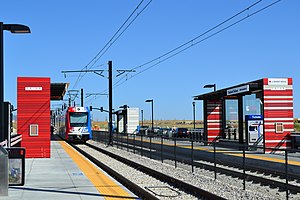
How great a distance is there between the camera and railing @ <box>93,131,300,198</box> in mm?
12246

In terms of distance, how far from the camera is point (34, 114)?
77.9ft

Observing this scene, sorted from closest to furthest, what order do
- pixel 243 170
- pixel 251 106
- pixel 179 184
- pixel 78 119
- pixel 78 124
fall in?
pixel 179 184
pixel 243 170
pixel 251 106
pixel 78 124
pixel 78 119

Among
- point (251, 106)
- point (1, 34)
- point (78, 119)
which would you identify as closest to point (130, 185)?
point (1, 34)

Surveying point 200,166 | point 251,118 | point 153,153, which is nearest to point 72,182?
point 200,166

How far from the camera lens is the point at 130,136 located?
2958cm

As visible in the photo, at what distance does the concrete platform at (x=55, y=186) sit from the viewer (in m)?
11.3

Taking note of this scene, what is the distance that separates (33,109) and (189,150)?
25.6 feet

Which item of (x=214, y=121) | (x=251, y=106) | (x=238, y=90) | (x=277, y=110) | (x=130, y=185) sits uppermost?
(x=238, y=90)

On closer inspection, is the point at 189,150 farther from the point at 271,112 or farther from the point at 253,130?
the point at 253,130

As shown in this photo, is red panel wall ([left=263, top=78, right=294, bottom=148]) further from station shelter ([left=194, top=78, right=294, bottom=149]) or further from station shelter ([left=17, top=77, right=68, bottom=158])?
station shelter ([left=17, top=77, right=68, bottom=158])

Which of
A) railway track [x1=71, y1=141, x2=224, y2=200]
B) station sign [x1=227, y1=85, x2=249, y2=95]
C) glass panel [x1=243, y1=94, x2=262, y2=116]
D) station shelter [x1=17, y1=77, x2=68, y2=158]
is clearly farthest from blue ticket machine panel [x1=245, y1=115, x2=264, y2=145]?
railway track [x1=71, y1=141, x2=224, y2=200]

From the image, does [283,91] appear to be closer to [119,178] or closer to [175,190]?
[119,178]

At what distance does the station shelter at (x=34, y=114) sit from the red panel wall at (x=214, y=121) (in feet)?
47.1

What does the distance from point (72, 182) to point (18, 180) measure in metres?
2.82
